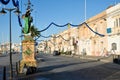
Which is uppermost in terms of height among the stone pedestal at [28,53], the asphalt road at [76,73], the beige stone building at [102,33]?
the beige stone building at [102,33]

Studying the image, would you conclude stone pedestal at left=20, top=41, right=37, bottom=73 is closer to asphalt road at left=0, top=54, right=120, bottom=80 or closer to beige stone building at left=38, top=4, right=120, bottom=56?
asphalt road at left=0, top=54, right=120, bottom=80

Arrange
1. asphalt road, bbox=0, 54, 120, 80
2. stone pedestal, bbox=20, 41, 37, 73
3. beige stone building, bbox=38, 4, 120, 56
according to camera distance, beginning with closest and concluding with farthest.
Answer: asphalt road, bbox=0, 54, 120, 80 < stone pedestal, bbox=20, 41, 37, 73 < beige stone building, bbox=38, 4, 120, 56

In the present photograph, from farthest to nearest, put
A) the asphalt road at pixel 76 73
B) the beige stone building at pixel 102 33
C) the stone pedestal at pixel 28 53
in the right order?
1. the beige stone building at pixel 102 33
2. the stone pedestal at pixel 28 53
3. the asphalt road at pixel 76 73

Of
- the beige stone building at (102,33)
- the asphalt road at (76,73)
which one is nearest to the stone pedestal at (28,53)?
the asphalt road at (76,73)

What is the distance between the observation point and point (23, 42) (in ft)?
97.5

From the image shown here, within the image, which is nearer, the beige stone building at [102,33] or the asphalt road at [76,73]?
the asphalt road at [76,73]

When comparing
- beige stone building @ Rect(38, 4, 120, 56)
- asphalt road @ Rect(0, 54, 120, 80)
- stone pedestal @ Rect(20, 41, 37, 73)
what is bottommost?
asphalt road @ Rect(0, 54, 120, 80)

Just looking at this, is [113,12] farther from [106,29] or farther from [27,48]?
[27,48]

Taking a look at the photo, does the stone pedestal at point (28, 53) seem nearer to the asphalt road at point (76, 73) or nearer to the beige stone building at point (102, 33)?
the asphalt road at point (76, 73)

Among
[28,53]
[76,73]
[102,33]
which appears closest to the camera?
[76,73]

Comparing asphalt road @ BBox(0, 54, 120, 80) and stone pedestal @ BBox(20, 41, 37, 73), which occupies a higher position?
stone pedestal @ BBox(20, 41, 37, 73)

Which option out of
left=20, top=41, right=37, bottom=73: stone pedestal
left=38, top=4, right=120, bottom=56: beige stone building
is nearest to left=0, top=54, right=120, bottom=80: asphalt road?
left=20, top=41, right=37, bottom=73: stone pedestal

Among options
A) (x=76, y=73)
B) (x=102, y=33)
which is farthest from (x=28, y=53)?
(x=102, y=33)

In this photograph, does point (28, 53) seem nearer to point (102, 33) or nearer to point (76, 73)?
point (76, 73)
